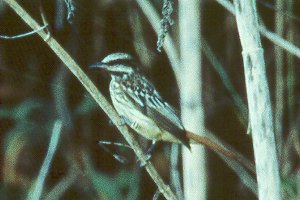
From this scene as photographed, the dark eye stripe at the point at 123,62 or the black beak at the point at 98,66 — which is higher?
the black beak at the point at 98,66

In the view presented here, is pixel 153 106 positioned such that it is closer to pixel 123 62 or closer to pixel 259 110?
pixel 123 62

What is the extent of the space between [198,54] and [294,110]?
1771 mm

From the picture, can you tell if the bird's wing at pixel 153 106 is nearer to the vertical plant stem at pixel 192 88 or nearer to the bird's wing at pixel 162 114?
the bird's wing at pixel 162 114

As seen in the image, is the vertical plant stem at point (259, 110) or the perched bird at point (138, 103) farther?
the perched bird at point (138, 103)

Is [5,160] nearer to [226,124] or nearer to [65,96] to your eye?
[65,96]

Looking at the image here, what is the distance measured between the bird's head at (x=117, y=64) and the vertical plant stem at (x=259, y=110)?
0.98 m

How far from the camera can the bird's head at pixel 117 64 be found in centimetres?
261

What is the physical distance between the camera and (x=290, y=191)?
2.54m

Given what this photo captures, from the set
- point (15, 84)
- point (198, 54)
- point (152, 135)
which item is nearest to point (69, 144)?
point (15, 84)

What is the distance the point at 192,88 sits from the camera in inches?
76.1

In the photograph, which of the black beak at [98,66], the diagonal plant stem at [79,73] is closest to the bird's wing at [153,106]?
the black beak at [98,66]

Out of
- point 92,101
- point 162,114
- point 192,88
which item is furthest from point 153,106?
point 192,88

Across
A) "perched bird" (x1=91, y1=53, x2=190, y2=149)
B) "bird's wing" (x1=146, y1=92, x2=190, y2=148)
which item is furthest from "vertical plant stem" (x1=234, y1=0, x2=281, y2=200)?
"perched bird" (x1=91, y1=53, x2=190, y2=149)

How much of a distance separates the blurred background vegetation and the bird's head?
0.34 metres
